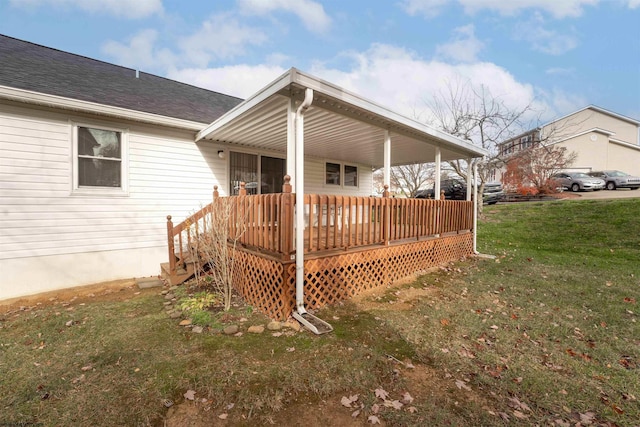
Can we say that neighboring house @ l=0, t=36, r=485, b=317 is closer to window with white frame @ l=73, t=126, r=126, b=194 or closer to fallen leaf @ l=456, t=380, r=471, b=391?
window with white frame @ l=73, t=126, r=126, b=194

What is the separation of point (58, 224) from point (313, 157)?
20.3 ft

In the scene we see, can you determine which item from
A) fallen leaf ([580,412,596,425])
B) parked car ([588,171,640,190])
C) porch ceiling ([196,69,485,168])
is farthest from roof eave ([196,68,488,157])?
parked car ([588,171,640,190])

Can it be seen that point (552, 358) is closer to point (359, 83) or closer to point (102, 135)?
point (102, 135)

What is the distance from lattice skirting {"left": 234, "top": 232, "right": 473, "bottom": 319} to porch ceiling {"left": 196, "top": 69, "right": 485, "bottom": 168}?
2296mm

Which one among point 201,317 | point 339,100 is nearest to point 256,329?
point 201,317

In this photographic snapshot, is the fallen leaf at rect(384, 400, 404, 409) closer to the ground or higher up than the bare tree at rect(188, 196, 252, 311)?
closer to the ground

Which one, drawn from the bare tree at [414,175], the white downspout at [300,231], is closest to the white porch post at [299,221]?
the white downspout at [300,231]

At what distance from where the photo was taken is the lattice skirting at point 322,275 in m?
3.82

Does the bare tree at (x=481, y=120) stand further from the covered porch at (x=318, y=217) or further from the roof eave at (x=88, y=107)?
the roof eave at (x=88, y=107)

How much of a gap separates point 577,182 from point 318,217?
76.2 ft

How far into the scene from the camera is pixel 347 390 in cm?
246

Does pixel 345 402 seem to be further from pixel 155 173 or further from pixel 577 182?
pixel 577 182

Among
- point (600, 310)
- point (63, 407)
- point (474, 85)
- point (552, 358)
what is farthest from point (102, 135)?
point (474, 85)

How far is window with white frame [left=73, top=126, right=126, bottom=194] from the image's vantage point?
17.0 feet
